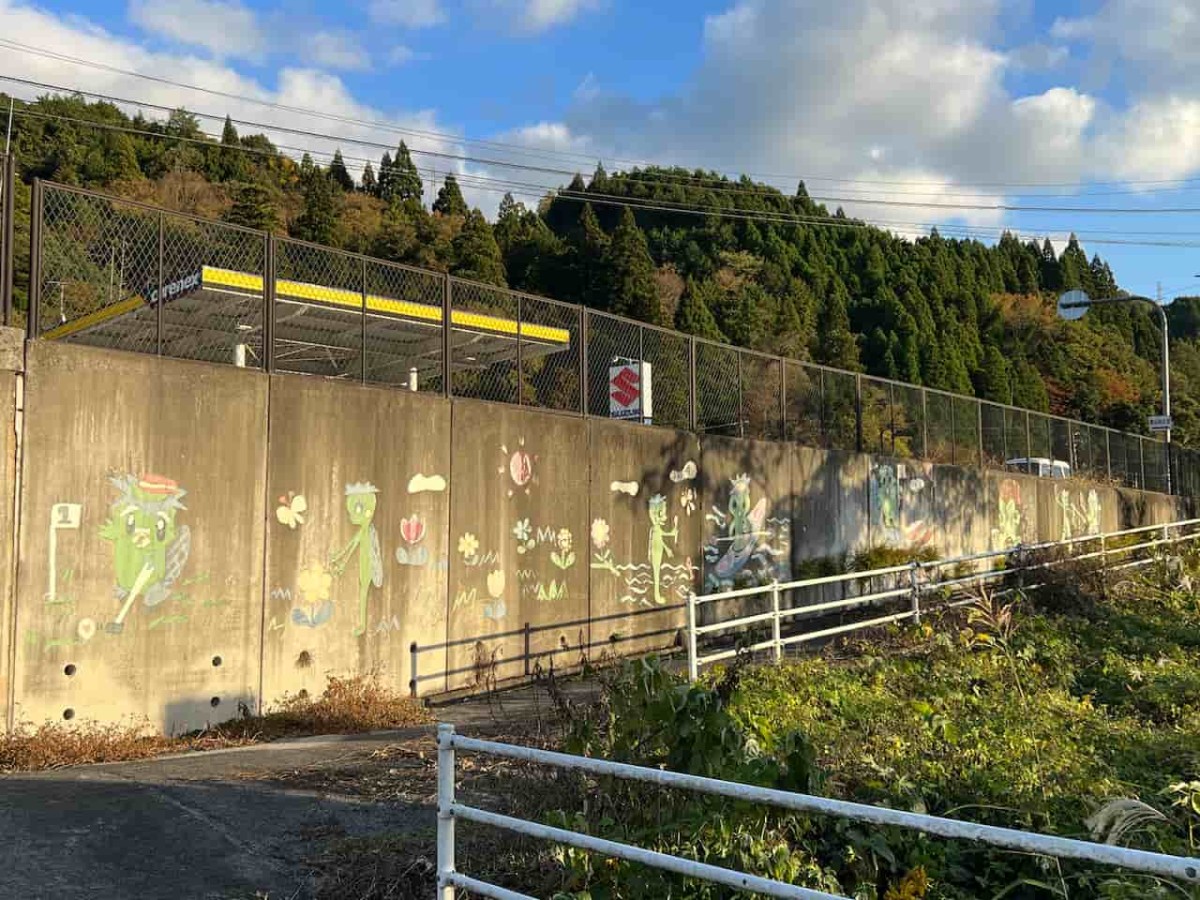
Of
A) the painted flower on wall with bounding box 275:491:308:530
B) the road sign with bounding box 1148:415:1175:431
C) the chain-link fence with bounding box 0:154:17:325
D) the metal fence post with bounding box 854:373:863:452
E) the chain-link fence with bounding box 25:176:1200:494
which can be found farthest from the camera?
the road sign with bounding box 1148:415:1175:431

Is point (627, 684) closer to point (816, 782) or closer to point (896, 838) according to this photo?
point (816, 782)

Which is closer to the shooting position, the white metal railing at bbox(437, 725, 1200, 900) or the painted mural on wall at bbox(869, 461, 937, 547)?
the white metal railing at bbox(437, 725, 1200, 900)

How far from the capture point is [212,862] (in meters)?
5.33

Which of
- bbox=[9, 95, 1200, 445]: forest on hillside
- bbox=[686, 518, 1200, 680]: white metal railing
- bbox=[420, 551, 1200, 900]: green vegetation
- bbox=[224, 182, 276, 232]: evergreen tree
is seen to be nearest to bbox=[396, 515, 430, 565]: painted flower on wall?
bbox=[686, 518, 1200, 680]: white metal railing

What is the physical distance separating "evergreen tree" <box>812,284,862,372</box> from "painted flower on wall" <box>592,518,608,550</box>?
43.3 m

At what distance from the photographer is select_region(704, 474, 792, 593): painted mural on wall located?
51.8 ft

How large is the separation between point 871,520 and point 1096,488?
1302cm

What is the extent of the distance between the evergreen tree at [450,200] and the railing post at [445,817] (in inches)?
2662

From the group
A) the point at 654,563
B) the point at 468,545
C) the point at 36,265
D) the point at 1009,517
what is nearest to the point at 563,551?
the point at 468,545

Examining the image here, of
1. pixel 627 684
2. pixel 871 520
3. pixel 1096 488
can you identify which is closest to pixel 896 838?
pixel 627 684

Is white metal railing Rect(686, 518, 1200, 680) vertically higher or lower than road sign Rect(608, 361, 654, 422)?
lower

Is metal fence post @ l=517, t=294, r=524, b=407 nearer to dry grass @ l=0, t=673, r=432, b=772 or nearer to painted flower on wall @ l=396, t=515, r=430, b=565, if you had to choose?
painted flower on wall @ l=396, t=515, r=430, b=565

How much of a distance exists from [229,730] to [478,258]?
132ft

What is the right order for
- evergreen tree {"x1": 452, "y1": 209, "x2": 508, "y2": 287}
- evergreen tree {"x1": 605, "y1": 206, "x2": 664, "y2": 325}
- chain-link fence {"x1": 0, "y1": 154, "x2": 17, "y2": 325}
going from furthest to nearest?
evergreen tree {"x1": 605, "y1": 206, "x2": 664, "y2": 325} → evergreen tree {"x1": 452, "y1": 209, "x2": 508, "y2": 287} → chain-link fence {"x1": 0, "y1": 154, "x2": 17, "y2": 325}
